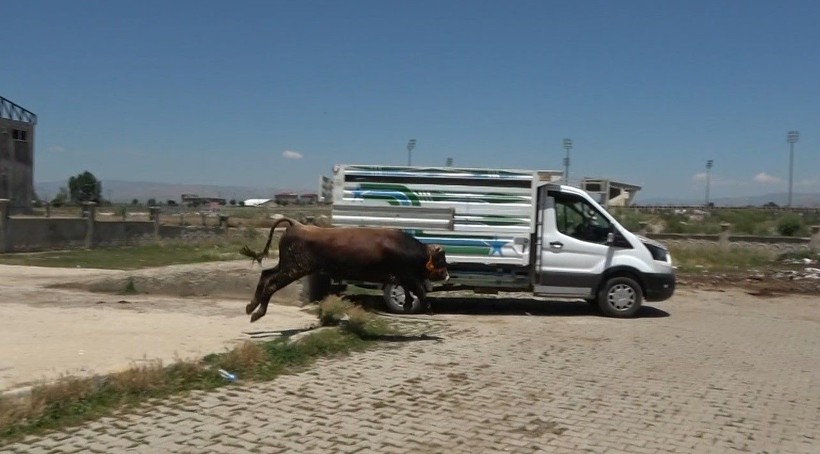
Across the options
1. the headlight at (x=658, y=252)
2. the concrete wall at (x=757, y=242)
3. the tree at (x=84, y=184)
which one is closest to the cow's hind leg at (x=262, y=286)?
the headlight at (x=658, y=252)

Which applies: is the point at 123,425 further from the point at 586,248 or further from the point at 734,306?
the point at 734,306

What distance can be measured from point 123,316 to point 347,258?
363 centimetres

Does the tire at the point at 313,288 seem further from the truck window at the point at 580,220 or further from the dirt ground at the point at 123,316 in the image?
the truck window at the point at 580,220

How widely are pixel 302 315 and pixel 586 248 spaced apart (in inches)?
196

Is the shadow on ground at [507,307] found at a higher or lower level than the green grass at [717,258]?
lower

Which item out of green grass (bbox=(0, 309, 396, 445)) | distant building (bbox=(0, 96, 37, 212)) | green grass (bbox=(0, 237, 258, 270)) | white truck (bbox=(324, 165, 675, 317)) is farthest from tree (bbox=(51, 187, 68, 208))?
green grass (bbox=(0, 309, 396, 445))

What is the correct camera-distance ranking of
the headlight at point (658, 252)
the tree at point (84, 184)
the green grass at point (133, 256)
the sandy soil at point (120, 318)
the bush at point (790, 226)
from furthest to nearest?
the tree at point (84, 184)
the bush at point (790, 226)
the green grass at point (133, 256)
the headlight at point (658, 252)
the sandy soil at point (120, 318)

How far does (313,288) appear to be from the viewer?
14.4m

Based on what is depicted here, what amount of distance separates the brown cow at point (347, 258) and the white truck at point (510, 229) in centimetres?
287

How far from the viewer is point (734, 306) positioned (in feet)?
56.1

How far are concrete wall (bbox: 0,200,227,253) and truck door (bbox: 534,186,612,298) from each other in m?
16.4

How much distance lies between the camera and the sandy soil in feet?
28.0

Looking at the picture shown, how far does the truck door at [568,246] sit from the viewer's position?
13.9m

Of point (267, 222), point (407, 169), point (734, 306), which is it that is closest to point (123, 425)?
point (407, 169)
